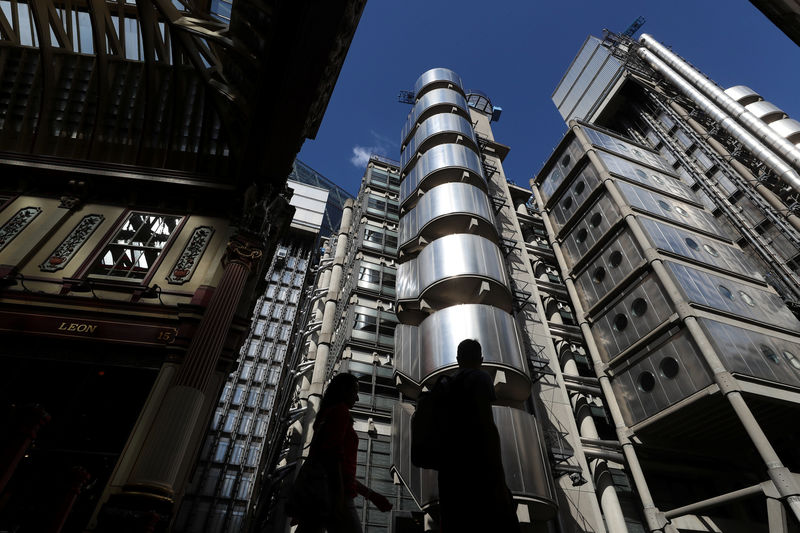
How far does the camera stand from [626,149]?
105ft

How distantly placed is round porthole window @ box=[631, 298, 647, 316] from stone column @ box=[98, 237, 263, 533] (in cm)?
1930

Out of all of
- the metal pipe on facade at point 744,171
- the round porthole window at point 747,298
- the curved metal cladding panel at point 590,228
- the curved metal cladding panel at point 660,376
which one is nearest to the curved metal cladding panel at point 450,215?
the curved metal cladding panel at point 590,228

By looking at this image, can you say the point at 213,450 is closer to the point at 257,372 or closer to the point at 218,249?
the point at 257,372

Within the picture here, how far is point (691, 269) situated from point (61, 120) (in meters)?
29.4

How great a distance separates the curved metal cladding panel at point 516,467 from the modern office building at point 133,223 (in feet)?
30.7

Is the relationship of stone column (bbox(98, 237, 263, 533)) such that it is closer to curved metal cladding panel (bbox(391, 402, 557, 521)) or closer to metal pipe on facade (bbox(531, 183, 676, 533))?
curved metal cladding panel (bbox(391, 402, 557, 521))

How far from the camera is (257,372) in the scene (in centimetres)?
4681

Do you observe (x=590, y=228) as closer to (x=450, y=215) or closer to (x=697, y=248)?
(x=697, y=248)

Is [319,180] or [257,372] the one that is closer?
[257,372]

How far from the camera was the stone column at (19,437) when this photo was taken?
5.29m

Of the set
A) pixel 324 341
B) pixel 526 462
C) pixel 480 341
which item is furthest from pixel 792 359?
pixel 324 341

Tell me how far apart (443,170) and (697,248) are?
16.4 meters

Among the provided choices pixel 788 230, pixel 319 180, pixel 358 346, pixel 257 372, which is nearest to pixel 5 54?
pixel 358 346

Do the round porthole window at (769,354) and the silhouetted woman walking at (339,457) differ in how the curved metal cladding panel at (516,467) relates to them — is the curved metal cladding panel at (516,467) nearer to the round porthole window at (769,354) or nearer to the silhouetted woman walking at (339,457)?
the round porthole window at (769,354)
